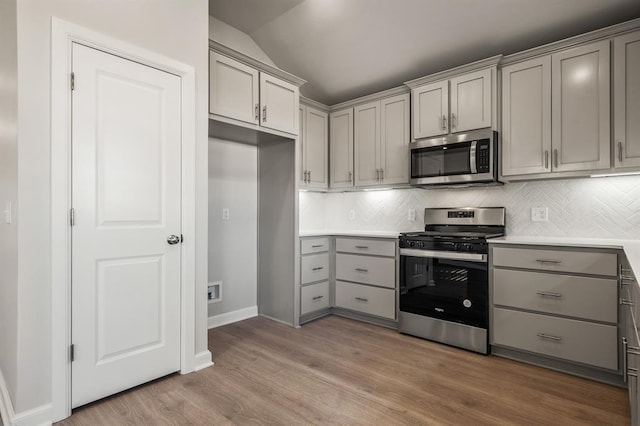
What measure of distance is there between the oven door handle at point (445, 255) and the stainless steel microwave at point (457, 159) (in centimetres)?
65

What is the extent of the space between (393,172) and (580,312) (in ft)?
6.55

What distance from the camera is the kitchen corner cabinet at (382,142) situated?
144 inches

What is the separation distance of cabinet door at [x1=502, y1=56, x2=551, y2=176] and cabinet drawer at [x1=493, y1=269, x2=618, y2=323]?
2.84 feet

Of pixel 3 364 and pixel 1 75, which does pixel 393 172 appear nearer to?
pixel 1 75

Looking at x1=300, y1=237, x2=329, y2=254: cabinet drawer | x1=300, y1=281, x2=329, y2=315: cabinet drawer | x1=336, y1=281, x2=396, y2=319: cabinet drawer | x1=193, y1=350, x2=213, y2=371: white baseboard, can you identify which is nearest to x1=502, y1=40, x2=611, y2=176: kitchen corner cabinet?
x1=336, y1=281, x2=396, y2=319: cabinet drawer

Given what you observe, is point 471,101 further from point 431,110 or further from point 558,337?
point 558,337

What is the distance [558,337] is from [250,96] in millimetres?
3044

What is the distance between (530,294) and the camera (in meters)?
2.62

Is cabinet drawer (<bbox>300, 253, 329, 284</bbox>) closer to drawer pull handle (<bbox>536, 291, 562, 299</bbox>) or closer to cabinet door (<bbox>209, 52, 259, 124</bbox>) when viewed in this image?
cabinet door (<bbox>209, 52, 259, 124</bbox>)

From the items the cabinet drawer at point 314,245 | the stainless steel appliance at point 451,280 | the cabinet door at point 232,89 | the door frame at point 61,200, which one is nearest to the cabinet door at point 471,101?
the stainless steel appliance at point 451,280

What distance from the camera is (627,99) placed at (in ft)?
8.14

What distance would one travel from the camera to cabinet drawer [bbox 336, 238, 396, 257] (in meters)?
3.43

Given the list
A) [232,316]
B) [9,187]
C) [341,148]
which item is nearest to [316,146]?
[341,148]

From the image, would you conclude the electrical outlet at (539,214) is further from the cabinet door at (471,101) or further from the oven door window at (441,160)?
the cabinet door at (471,101)
